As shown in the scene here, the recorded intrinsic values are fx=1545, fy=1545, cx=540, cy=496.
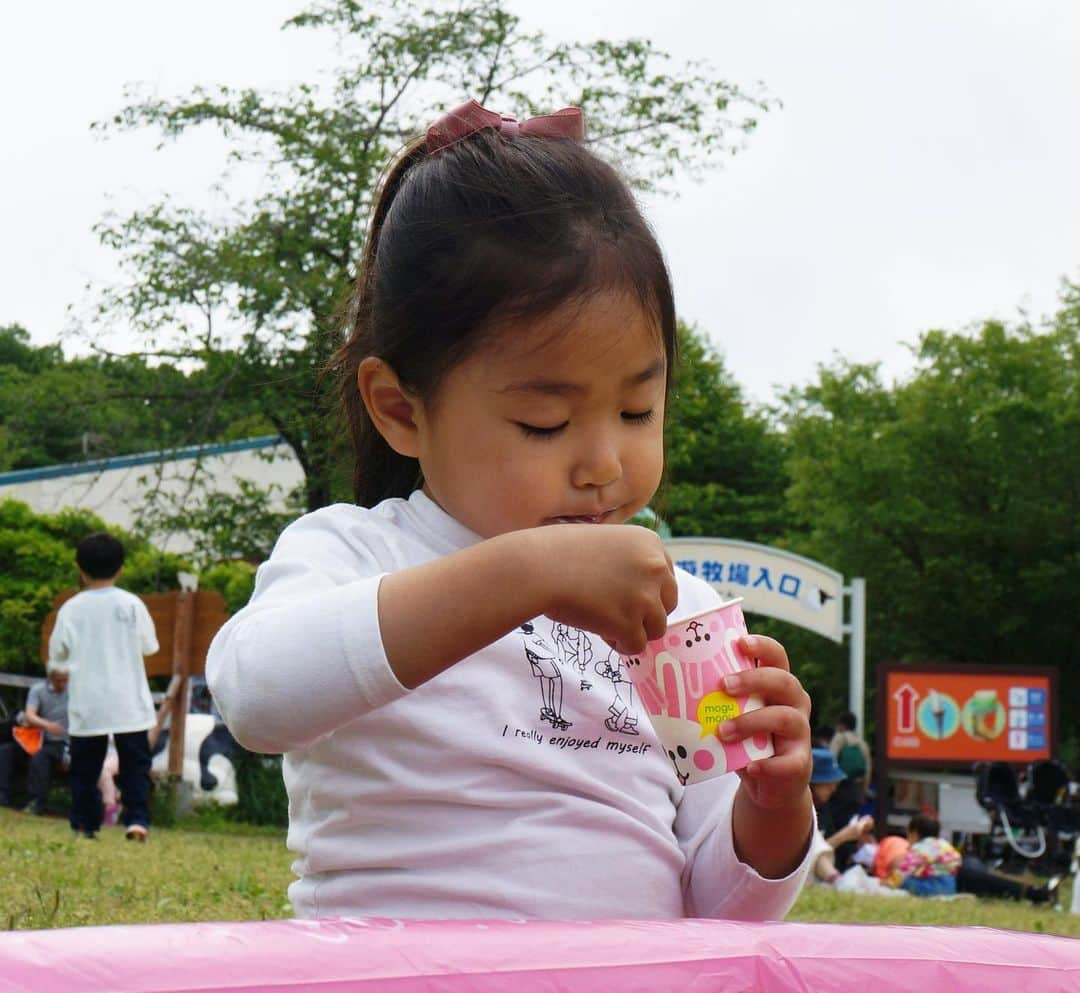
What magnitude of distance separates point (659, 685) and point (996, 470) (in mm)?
28619

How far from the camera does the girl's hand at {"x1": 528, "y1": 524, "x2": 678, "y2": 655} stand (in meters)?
1.29

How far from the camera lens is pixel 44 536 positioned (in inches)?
654

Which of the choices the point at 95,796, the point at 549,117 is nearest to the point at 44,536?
the point at 95,796

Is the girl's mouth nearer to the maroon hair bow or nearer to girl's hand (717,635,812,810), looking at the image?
girl's hand (717,635,812,810)

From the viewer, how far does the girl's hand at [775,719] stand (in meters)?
1.50

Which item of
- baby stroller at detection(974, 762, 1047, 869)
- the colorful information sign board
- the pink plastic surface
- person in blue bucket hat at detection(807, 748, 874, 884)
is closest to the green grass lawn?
the pink plastic surface

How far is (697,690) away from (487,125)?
0.91 metres

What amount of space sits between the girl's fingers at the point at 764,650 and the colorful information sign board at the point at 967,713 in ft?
52.0

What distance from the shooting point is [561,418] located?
163 cm

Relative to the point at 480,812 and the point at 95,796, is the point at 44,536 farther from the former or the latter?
the point at 480,812

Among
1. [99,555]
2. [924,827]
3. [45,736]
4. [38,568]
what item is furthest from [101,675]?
[38,568]

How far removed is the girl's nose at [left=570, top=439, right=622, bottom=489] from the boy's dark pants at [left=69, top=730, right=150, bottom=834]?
7.42 metres

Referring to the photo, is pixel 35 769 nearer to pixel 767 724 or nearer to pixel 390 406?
pixel 390 406

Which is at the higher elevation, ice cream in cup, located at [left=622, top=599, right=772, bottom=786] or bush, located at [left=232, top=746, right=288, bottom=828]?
ice cream in cup, located at [left=622, top=599, right=772, bottom=786]
